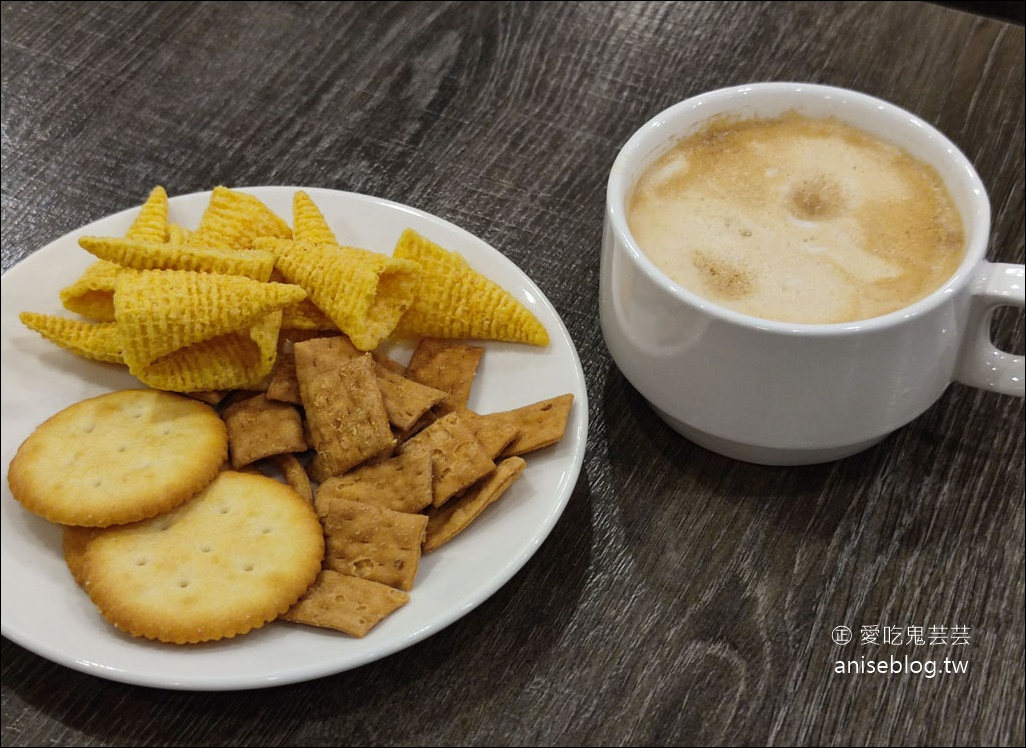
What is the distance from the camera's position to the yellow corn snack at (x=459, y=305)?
81cm

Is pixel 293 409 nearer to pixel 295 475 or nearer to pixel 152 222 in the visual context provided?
pixel 295 475

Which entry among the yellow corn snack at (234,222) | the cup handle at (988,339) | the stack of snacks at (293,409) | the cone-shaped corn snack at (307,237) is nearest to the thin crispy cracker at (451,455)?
the stack of snacks at (293,409)

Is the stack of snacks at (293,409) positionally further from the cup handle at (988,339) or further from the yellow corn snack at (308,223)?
the cup handle at (988,339)

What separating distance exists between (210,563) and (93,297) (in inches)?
11.2

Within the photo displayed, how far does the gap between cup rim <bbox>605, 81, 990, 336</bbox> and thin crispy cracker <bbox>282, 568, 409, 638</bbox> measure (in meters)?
0.28

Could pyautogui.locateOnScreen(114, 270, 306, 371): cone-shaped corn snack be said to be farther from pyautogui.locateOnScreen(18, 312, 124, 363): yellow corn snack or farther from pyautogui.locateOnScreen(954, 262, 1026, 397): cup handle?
pyautogui.locateOnScreen(954, 262, 1026, 397): cup handle

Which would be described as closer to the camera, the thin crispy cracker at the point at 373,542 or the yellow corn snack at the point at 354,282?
the thin crispy cracker at the point at 373,542

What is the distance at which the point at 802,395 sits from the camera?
2.20 feet

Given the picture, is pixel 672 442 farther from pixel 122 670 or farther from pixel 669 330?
pixel 122 670

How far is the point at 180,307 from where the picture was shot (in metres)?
0.75

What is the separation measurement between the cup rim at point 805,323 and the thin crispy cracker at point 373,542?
245mm

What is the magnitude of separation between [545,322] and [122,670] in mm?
412

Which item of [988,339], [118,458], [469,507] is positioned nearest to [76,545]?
[118,458]

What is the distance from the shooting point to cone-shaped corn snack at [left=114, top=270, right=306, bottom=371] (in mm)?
741
